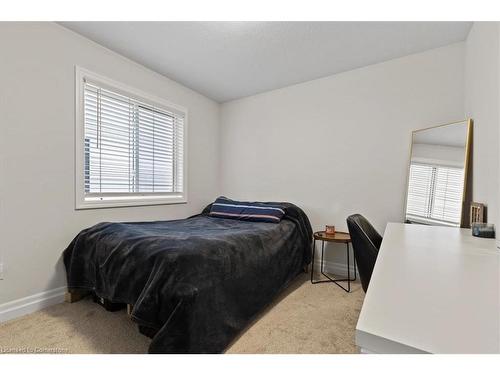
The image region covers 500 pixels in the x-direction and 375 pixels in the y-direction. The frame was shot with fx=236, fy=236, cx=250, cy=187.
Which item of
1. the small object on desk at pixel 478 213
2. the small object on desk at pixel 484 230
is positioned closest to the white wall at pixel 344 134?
the small object on desk at pixel 478 213

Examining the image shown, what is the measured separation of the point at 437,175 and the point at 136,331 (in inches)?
107

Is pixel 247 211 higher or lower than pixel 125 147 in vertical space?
lower

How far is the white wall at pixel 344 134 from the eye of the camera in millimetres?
2277

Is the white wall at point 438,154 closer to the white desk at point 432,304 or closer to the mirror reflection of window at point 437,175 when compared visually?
the mirror reflection of window at point 437,175

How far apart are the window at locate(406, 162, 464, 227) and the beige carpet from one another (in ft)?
3.28

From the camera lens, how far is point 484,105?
1560mm

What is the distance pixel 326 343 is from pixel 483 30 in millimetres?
2334

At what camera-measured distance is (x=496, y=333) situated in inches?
17.3

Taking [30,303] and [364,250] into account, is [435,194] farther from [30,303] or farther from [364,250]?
[30,303]

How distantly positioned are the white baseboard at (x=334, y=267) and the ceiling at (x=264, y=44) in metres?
2.22

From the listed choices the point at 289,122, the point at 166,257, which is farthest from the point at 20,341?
the point at 289,122

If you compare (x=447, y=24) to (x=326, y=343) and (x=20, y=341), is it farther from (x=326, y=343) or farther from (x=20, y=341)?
(x=20, y=341)

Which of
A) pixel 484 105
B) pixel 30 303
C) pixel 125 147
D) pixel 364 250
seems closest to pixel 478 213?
pixel 484 105

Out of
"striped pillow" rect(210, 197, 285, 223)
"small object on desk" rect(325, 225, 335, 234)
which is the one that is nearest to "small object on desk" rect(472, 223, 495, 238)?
"small object on desk" rect(325, 225, 335, 234)
